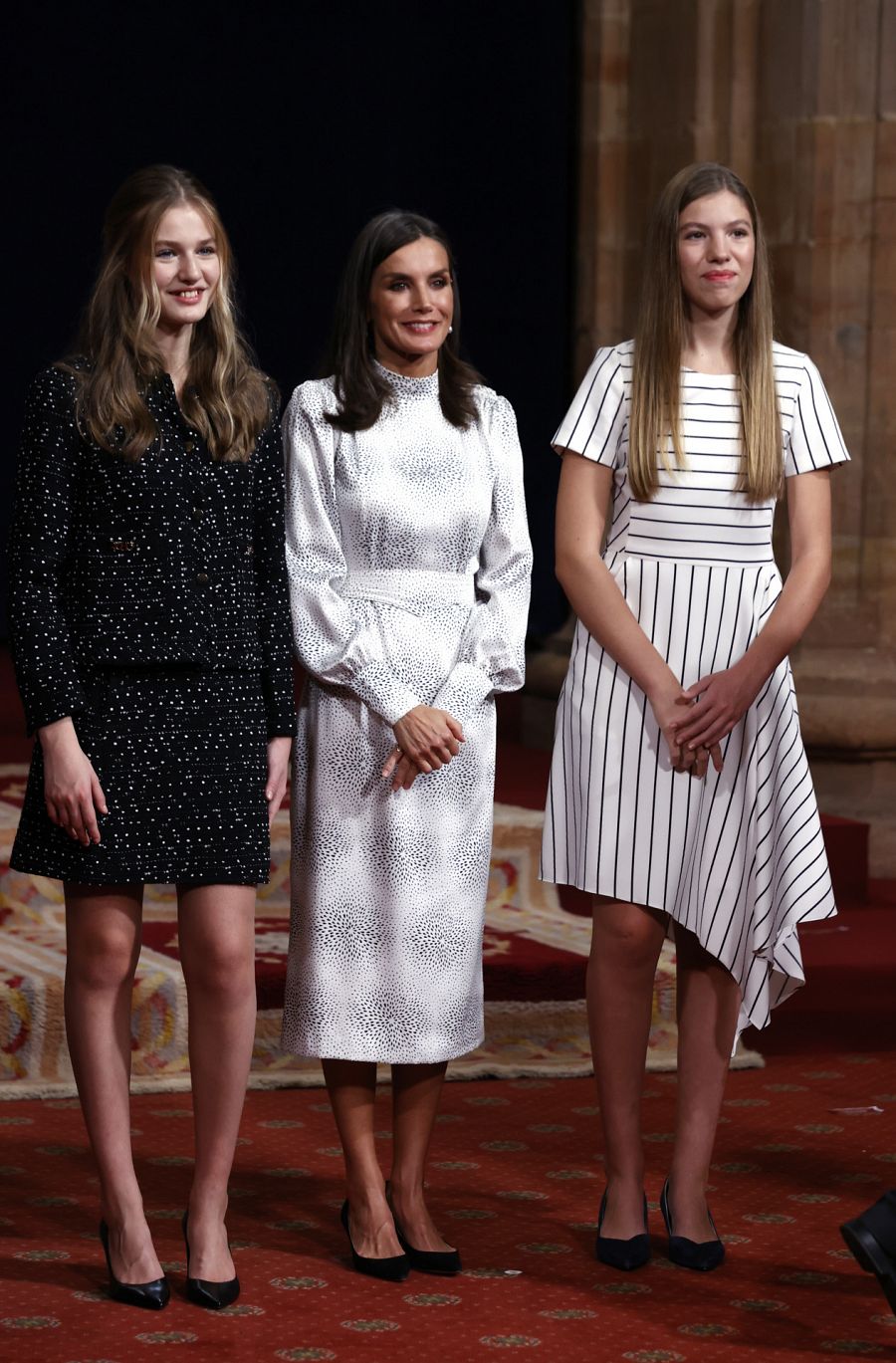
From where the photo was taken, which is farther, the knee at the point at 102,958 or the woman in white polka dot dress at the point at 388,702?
the woman in white polka dot dress at the point at 388,702

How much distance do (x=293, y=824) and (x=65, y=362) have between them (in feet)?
2.69

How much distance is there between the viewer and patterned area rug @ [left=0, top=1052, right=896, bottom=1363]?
2.99 meters

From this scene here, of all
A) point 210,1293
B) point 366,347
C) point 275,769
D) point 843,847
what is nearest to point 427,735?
point 275,769

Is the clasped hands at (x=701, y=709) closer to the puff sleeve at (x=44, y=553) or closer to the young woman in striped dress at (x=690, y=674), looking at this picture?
the young woman in striped dress at (x=690, y=674)

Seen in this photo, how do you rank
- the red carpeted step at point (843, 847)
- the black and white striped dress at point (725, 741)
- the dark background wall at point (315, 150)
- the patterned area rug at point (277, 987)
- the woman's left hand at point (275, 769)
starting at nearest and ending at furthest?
the woman's left hand at point (275, 769), the black and white striped dress at point (725, 741), the patterned area rug at point (277, 987), the red carpeted step at point (843, 847), the dark background wall at point (315, 150)

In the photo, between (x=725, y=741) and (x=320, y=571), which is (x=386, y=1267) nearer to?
(x=725, y=741)

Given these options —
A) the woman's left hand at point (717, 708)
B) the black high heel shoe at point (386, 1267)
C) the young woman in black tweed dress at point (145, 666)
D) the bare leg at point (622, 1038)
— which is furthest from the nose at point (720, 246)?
the black high heel shoe at point (386, 1267)

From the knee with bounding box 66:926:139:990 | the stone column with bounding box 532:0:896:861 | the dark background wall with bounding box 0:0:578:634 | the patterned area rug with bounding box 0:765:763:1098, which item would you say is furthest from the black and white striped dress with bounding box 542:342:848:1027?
the dark background wall with bounding box 0:0:578:634

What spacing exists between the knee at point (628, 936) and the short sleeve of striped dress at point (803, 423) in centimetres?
72

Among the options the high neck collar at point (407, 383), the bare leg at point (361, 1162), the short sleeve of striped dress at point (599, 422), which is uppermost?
the high neck collar at point (407, 383)

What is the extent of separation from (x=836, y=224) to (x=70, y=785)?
4449 mm

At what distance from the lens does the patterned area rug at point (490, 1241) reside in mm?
2990

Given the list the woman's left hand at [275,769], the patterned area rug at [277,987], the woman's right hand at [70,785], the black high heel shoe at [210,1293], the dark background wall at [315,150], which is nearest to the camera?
the woman's right hand at [70,785]

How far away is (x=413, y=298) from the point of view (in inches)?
128
